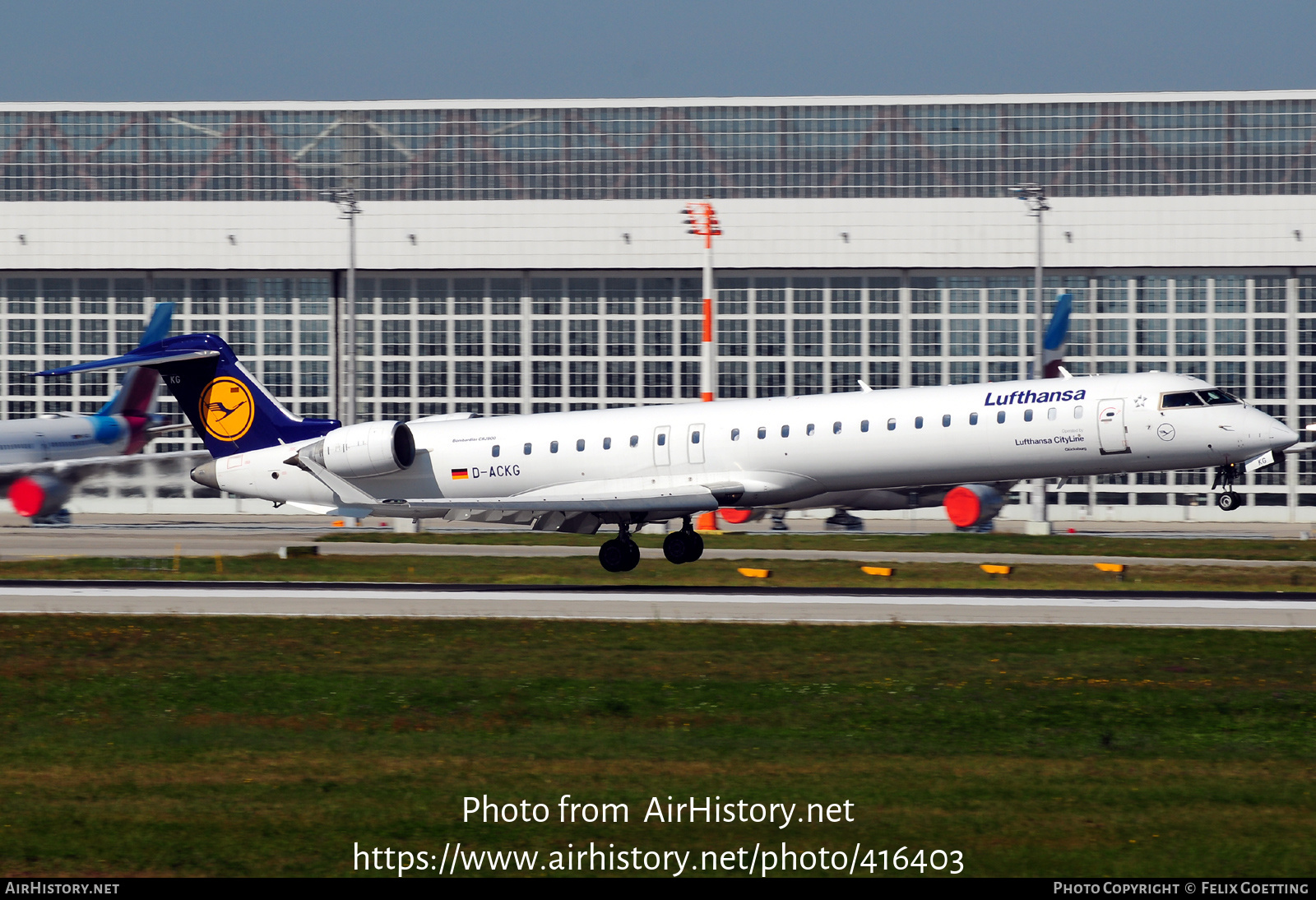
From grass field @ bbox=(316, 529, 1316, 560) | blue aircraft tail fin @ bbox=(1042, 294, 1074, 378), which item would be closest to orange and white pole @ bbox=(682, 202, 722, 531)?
grass field @ bbox=(316, 529, 1316, 560)

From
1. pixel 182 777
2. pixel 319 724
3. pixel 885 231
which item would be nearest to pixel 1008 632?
pixel 319 724

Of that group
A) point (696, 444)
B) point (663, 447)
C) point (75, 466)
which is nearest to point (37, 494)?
point (75, 466)

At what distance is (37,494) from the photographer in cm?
5291

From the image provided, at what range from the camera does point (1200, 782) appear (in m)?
13.9

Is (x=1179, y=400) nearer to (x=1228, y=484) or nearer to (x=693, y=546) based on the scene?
(x=1228, y=484)

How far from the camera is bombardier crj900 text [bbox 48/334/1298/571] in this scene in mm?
29359

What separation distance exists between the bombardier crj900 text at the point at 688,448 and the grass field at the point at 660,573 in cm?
180

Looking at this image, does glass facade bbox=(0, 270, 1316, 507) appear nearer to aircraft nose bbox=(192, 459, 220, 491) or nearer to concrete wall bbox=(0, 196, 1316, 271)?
concrete wall bbox=(0, 196, 1316, 271)

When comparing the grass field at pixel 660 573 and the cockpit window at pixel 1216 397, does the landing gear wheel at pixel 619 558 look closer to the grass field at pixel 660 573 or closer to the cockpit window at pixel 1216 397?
the grass field at pixel 660 573

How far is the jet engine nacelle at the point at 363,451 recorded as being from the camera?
3362 centimetres

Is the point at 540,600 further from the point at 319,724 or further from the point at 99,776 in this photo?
the point at 99,776

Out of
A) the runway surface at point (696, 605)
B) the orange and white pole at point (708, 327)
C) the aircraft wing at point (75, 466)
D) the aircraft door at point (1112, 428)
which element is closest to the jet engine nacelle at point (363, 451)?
the runway surface at point (696, 605)

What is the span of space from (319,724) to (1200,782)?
32.1 ft

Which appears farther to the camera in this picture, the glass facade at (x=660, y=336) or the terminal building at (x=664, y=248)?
the glass facade at (x=660, y=336)
